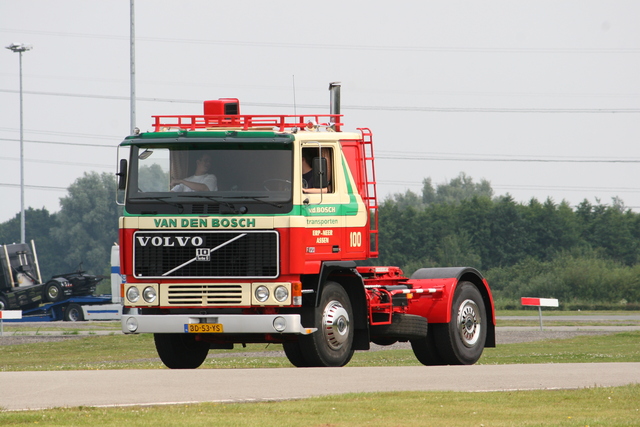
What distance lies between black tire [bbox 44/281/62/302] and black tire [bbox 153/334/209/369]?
116ft

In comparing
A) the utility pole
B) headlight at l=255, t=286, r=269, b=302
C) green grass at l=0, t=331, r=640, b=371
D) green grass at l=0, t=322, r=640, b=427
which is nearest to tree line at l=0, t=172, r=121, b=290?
the utility pole

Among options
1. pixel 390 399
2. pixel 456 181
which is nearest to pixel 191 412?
pixel 390 399

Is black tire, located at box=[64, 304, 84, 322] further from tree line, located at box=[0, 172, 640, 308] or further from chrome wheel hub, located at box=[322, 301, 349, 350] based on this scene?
chrome wheel hub, located at box=[322, 301, 349, 350]

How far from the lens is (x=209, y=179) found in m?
14.8

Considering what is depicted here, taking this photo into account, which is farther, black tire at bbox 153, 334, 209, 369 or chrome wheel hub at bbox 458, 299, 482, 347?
chrome wheel hub at bbox 458, 299, 482, 347

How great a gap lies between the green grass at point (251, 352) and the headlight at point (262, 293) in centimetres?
670

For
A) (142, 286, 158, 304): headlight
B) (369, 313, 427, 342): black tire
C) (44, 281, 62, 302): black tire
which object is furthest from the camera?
(44, 281, 62, 302): black tire

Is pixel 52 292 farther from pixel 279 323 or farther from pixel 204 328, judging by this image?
pixel 279 323

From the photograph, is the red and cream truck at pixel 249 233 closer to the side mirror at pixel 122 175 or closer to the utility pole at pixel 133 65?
the side mirror at pixel 122 175

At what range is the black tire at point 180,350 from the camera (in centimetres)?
1602

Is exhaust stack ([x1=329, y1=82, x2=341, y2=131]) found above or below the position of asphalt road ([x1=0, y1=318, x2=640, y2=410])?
above

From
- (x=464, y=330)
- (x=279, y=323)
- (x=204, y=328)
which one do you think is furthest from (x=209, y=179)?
(x=464, y=330)

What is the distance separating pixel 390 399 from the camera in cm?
1107

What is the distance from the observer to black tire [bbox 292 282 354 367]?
14.9m
